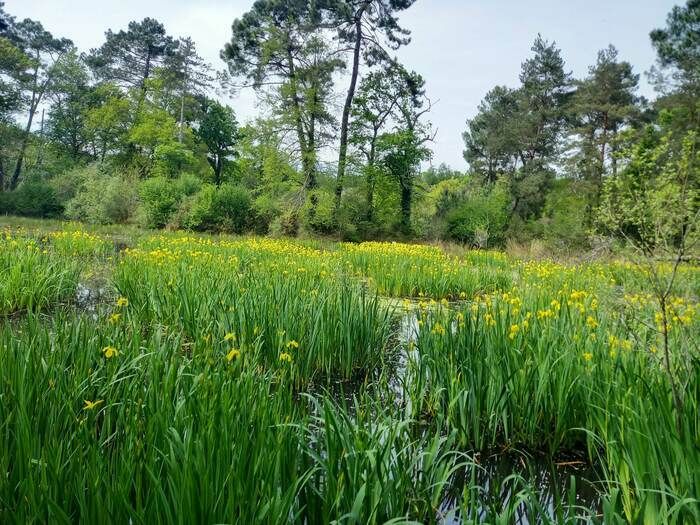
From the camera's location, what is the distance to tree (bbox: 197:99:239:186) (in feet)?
142

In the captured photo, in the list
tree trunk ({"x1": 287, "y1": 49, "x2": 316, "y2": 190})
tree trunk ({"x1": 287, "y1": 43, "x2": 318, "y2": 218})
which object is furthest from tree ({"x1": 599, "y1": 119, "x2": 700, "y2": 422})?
tree trunk ({"x1": 287, "y1": 49, "x2": 316, "y2": 190})

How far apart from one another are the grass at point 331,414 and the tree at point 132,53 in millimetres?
38004

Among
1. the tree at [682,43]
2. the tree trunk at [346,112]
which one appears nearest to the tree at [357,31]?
the tree trunk at [346,112]

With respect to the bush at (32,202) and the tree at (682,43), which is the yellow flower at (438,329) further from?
the bush at (32,202)

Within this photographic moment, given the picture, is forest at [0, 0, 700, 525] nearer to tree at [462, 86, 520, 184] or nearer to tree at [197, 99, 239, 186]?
tree at [462, 86, 520, 184]

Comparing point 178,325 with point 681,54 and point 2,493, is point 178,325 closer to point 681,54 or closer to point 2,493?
point 2,493

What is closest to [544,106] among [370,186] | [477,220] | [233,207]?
[477,220]

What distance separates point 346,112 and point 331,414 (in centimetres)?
2441

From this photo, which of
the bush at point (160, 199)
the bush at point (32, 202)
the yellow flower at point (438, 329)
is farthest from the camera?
the bush at point (32, 202)

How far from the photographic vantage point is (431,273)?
9.02 meters

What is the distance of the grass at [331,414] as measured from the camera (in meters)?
1.64

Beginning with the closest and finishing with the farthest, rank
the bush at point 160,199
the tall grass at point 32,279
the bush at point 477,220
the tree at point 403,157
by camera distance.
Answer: the tall grass at point 32,279, the bush at point 160,199, the tree at point 403,157, the bush at point 477,220

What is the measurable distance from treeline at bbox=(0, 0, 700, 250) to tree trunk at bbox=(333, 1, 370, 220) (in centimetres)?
7

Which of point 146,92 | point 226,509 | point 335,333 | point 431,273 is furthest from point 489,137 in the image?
point 226,509
